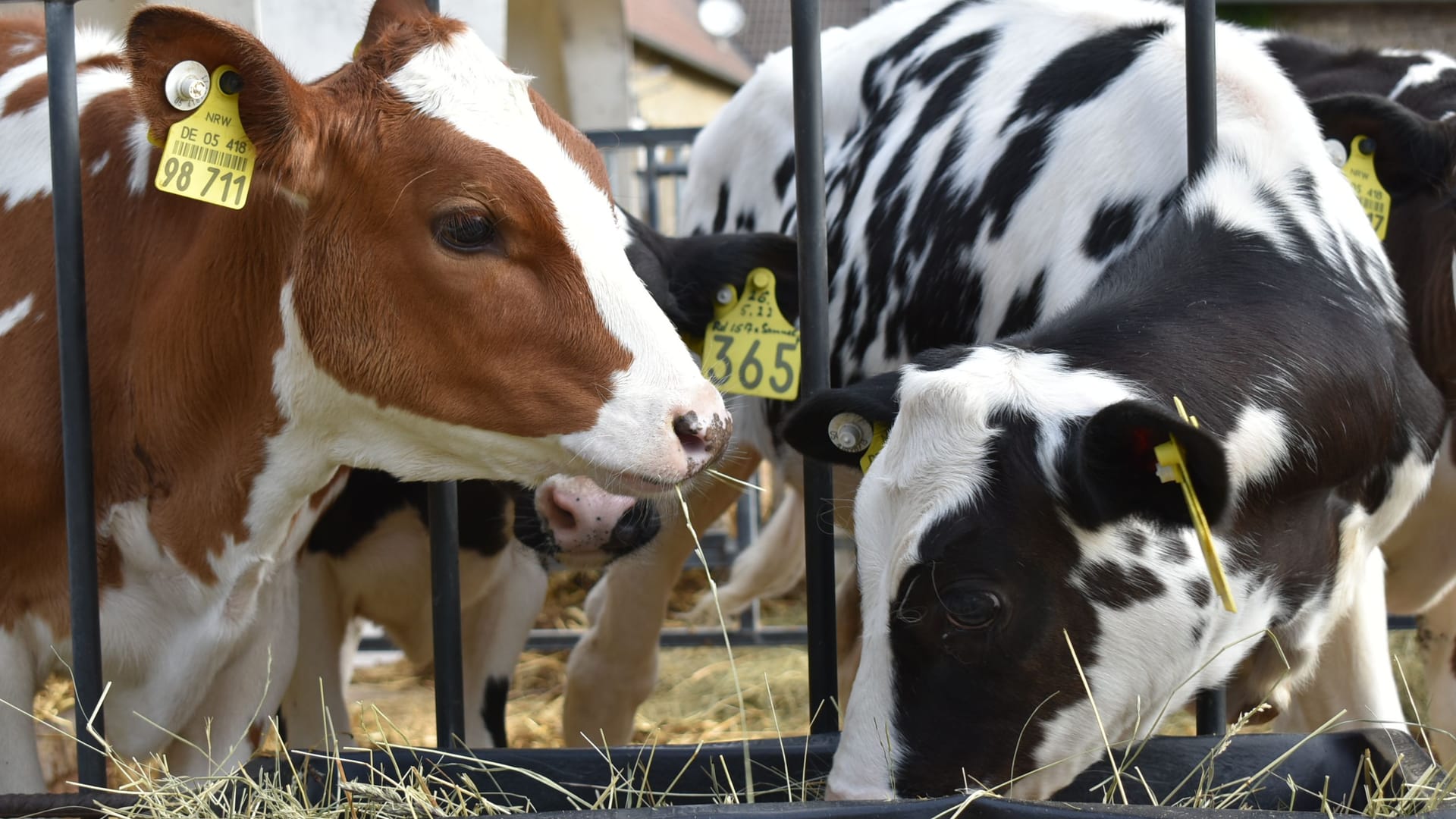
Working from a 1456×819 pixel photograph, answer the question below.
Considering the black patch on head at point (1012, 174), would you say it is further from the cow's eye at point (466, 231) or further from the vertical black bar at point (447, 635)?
the vertical black bar at point (447, 635)

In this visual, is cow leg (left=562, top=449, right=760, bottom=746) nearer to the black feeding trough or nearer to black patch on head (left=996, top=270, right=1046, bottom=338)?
black patch on head (left=996, top=270, right=1046, bottom=338)

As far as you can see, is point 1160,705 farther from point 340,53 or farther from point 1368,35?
point 1368,35

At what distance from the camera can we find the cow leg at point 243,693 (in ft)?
9.72

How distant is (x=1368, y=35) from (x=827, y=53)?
2399cm

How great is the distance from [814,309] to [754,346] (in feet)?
1.80

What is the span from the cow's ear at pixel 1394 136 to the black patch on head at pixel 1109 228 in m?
0.50

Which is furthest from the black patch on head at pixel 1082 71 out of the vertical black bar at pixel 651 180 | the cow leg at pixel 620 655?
the vertical black bar at pixel 651 180

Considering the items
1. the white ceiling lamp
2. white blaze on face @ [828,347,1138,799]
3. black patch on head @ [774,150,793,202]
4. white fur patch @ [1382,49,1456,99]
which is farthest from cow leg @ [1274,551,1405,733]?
the white ceiling lamp

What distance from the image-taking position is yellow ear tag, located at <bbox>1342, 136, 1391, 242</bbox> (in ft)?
9.75

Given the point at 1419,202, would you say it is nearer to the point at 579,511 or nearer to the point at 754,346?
the point at 754,346

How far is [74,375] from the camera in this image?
2.35 meters

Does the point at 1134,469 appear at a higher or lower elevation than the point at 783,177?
lower

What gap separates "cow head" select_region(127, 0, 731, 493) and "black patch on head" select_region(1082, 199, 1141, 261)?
0.90 m

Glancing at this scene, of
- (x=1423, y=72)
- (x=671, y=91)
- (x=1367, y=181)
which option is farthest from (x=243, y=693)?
(x=671, y=91)
